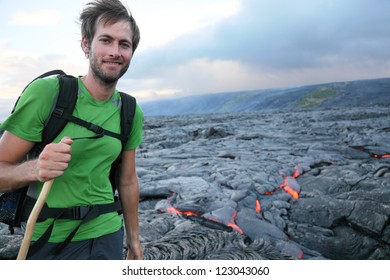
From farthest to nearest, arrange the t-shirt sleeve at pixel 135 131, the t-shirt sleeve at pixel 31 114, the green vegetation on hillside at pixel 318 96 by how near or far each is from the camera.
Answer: the green vegetation on hillside at pixel 318 96 → the t-shirt sleeve at pixel 135 131 → the t-shirt sleeve at pixel 31 114

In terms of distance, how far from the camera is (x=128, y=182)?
345 cm

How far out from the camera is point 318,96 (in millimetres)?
70625

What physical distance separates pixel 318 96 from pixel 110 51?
73.0 metres

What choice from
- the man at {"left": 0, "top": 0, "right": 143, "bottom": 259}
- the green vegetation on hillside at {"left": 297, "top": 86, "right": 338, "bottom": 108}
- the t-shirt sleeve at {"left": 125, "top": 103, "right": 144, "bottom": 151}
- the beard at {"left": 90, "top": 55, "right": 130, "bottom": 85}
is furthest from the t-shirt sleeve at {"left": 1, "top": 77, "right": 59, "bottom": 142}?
the green vegetation on hillside at {"left": 297, "top": 86, "right": 338, "bottom": 108}

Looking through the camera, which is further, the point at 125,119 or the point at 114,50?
the point at 125,119

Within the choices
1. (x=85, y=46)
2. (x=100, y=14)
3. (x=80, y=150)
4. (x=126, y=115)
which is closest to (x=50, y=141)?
(x=80, y=150)

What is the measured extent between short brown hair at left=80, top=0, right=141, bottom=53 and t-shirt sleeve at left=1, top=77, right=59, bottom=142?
676 millimetres

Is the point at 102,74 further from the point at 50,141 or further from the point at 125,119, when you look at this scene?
the point at 50,141

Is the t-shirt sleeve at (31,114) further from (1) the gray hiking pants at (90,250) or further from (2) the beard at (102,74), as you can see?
(1) the gray hiking pants at (90,250)

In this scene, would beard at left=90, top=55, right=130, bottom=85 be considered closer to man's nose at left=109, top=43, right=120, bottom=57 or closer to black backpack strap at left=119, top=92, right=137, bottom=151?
man's nose at left=109, top=43, right=120, bottom=57

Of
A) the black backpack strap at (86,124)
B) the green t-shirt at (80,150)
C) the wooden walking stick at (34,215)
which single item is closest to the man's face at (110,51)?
the green t-shirt at (80,150)

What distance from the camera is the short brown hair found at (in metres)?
2.92

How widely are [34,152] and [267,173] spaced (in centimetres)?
788

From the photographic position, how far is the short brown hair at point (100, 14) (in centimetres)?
292
